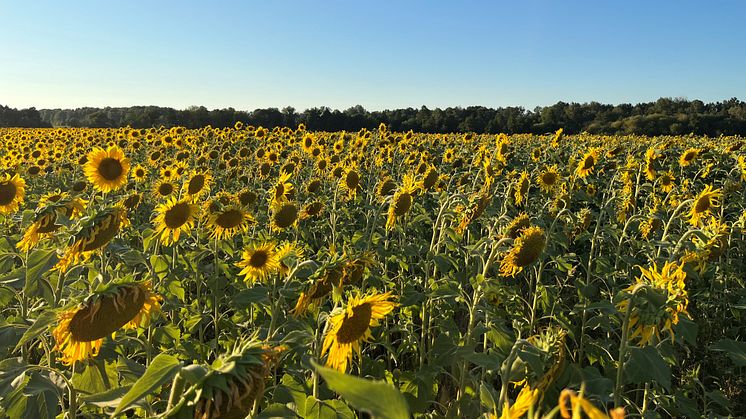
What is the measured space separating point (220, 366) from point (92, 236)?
1.31 m

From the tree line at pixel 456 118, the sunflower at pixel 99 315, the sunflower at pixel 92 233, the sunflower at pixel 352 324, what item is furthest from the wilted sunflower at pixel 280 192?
the tree line at pixel 456 118

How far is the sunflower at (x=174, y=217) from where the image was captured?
12.7 ft

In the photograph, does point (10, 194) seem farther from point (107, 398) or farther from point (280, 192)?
point (107, 398)

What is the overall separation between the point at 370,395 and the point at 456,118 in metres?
31.7

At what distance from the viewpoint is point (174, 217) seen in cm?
387

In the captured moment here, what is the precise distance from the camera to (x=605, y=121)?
128 ft

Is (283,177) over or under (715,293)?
over

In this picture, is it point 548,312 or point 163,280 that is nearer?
point 163,280

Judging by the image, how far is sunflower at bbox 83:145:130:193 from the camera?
489cm

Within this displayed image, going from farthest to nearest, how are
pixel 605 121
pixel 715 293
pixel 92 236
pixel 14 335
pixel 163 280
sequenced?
pixel 605 121 → pixel 715 293 → pixel 163 280 → pixel 92 236 → pixel 14 335

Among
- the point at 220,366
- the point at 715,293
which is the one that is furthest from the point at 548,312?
the point at 220,366

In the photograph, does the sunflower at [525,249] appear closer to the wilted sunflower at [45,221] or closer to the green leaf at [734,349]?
the green leaf at [734,349]

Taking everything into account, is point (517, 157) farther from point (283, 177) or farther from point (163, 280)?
point (163, 280)

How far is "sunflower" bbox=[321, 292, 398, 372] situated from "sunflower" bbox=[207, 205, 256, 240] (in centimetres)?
226
